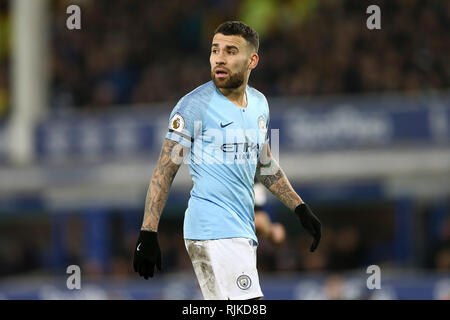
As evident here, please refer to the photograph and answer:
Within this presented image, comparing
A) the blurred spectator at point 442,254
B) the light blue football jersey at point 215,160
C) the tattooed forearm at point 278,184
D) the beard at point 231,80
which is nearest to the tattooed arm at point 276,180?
the tattooed forearm at point 278,184

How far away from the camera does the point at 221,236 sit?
5285 mm

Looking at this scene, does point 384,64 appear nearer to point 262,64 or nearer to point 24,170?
point 262,64

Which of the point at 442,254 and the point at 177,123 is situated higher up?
Result: the point at 177,123

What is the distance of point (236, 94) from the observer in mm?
5484

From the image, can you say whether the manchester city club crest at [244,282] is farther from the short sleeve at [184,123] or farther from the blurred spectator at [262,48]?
the blurred spectator at [262,48]

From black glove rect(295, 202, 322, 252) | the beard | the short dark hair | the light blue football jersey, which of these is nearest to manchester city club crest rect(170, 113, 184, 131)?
the light blue football jersey

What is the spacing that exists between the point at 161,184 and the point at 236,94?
666mm

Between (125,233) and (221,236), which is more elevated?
(221,236)

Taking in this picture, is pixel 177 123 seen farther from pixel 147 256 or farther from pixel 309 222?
pixel 309 222

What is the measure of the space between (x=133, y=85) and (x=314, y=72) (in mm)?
3524

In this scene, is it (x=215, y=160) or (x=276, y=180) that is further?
(x=276, y=180)

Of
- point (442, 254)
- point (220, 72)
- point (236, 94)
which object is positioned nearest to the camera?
point (220, 72)

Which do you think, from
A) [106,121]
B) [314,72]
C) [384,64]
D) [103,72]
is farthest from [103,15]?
[384,64]

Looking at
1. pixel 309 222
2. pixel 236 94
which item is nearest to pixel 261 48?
pixel 309 222
